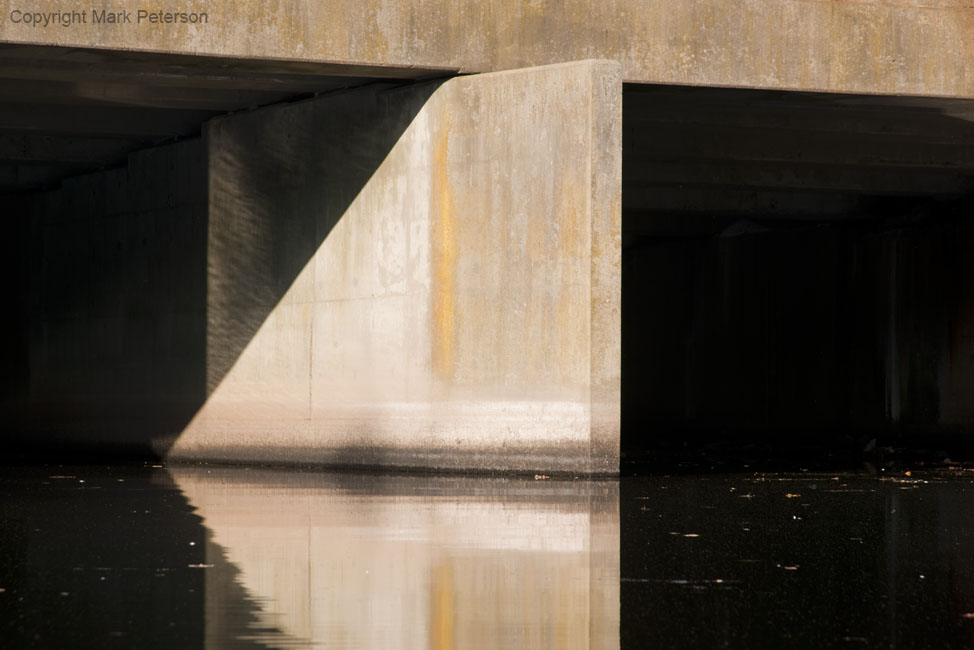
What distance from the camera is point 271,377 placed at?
15.9m

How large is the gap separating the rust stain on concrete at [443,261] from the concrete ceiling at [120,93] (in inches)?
34.9

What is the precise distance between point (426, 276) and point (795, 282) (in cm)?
1407

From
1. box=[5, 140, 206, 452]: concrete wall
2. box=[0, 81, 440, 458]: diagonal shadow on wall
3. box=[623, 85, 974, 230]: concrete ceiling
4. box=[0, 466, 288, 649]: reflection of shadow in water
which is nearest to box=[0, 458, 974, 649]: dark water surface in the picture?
box=[0, 466, 288, 649]: reflection of shadow in water

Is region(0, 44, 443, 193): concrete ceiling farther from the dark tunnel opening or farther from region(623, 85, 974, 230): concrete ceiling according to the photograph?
the dark tunnel opening

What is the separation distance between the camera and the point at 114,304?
19547 millimetres

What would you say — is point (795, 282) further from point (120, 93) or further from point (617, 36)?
point (120, 93)

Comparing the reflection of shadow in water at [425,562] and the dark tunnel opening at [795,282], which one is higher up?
the dark tunnel opening at [795,282]

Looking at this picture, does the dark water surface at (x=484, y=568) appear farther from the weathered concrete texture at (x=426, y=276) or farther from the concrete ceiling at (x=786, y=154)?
the concrete ceiling at (x=786, y=154)

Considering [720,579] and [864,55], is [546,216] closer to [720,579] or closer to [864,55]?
[864,55]

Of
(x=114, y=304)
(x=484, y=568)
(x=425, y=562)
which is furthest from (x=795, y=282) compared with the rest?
(x=484, y=568)

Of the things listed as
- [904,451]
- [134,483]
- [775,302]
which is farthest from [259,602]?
[775,302]

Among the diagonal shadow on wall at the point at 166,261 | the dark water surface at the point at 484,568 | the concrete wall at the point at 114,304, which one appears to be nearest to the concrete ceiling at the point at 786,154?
the diagonal shadow on wall at the point at 166,261

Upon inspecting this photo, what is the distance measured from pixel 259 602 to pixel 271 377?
33.5ft

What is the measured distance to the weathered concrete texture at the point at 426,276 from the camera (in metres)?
13.2
